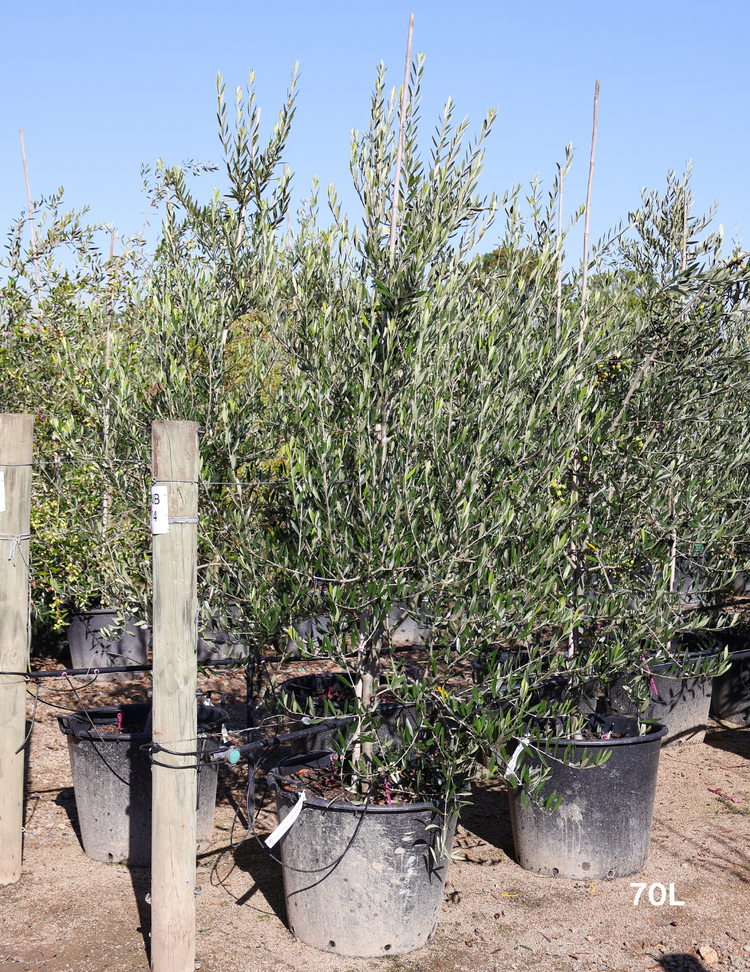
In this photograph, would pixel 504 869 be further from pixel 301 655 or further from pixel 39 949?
pixel 39 949

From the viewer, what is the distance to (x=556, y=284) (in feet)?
19.3

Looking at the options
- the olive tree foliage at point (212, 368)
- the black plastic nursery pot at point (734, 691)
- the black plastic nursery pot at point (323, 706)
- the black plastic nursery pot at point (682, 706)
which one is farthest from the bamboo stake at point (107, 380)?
the black plastic nursery pot at point (734, 691)

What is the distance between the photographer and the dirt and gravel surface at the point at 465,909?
478 cm

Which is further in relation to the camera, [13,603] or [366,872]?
[13,603]

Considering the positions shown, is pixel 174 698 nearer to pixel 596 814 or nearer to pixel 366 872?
pixel 366 872

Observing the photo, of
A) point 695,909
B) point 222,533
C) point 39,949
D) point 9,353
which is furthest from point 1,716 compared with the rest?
point 9,353

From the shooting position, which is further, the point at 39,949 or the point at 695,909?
the point at 695,909

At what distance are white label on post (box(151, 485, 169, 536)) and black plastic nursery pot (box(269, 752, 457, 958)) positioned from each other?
1.69 metres

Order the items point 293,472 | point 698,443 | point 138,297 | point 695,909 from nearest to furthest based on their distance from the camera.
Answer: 1. point 293,472
2. point 695,909
3. point 138,297
4. point 698,443

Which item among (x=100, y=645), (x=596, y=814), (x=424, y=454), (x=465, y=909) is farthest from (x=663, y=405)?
(x=100, y=645)

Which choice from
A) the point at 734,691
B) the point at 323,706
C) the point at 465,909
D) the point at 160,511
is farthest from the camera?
the point at 734,691

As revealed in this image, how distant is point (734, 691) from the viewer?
376 inches

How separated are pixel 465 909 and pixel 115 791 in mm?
2462

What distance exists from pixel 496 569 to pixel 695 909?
2668 millimetres
